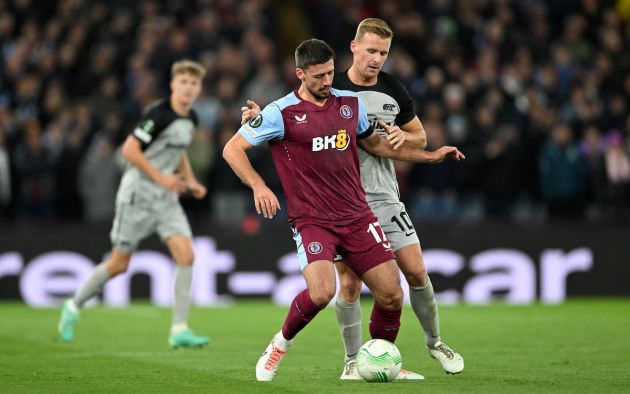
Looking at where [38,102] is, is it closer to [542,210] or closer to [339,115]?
[542,210]

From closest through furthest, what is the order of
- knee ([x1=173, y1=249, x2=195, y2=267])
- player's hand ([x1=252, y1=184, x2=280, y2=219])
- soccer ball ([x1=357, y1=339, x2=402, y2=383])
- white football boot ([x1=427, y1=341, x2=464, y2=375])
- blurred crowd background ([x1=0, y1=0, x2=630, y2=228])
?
player's hand ([x1=252, y1=184, x2=280, y2=219]) < soccer ball ([x1=357, y1=339, x2=402, y2=383]) < white football boot ([x1=427, y1=341, x2=464, y2=375]) < knee ([x1=173, y1=249, x2=195, y2=267]) < blurred crowd background ([x1=0, y1=0, x2=630, y2=228])

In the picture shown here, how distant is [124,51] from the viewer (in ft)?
68.8

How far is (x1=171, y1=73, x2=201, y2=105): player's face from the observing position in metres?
11.9

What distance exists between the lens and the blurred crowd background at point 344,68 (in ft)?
60.7

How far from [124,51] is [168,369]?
12.1 metres

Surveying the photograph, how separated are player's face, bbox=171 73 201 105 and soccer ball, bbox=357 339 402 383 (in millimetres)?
4246

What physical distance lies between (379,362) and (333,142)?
5.24 ft

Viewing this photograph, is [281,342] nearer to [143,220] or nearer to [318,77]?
[318,77]

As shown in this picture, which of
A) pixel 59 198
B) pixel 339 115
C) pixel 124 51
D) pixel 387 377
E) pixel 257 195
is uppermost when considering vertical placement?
pixel 124 51

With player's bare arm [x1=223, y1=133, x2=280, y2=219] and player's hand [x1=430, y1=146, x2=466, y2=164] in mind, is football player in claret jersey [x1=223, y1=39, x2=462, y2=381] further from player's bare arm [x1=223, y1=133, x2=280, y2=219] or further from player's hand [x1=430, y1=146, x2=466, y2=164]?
player's hand [x1=430, y1=146, x2=466, y2=164]

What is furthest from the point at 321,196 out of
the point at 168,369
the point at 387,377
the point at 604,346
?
the point at 604,346

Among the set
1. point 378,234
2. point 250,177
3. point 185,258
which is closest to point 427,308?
point 378,234

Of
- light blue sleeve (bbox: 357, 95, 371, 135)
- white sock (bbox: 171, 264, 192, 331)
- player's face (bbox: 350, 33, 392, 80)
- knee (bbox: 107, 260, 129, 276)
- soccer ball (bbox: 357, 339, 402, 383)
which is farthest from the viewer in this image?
knee (bbox: 107, 260, 129, 276)

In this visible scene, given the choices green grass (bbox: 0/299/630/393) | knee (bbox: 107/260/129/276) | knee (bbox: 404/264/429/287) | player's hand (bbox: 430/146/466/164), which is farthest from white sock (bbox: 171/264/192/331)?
player's hand (bbox: 430/146/466/164)
